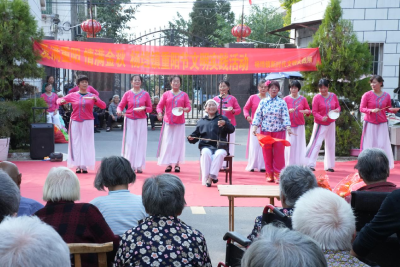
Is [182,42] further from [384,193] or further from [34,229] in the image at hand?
[34,229]

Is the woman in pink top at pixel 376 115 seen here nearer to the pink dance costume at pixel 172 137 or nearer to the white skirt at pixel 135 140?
the pink dance costume at pixel 172 137

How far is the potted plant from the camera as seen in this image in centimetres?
977

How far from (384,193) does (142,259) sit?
169cm

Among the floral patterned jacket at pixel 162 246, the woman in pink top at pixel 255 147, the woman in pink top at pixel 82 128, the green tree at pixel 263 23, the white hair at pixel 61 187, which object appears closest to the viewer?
the floral patterned jacket at pixel 162 246

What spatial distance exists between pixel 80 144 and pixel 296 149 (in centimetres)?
387

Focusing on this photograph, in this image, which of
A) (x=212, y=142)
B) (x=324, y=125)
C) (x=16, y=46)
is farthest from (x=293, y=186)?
(x=16, y=46)

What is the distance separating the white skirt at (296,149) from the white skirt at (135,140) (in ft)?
8.61

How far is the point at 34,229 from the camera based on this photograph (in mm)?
1592

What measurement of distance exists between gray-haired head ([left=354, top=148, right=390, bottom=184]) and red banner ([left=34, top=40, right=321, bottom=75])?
7565mm

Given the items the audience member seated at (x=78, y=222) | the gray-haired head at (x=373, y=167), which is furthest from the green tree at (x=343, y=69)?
the audience member seated at (x=78, y=222)

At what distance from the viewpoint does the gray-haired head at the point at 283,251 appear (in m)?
1.53

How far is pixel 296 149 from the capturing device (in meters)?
9.20

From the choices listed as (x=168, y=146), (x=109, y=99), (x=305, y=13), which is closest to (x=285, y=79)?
(x=305, y=13)

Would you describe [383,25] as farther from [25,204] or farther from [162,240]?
[162,240]
